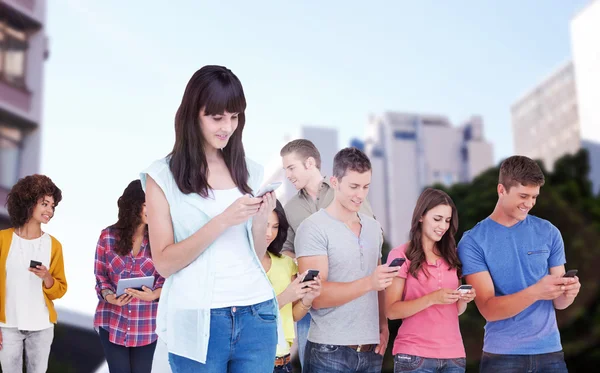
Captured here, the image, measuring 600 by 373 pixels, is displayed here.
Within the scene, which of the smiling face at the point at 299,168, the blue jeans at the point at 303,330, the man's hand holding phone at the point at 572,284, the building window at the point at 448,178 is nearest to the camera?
the man's hand holding phone at the point at 572,284

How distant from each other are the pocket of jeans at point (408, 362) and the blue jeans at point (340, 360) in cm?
12

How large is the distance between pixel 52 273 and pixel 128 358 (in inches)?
29.8

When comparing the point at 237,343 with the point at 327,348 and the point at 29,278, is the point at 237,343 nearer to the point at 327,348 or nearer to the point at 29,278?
the point at 327,348

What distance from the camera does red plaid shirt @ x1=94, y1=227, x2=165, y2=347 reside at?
3.84m

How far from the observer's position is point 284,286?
369 cm

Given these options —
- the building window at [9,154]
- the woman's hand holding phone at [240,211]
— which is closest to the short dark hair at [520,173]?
the woman's hand holding phone at [240,211]

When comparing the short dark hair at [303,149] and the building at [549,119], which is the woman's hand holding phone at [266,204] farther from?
the building at [549,119]

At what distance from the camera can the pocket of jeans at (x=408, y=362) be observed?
324 cm

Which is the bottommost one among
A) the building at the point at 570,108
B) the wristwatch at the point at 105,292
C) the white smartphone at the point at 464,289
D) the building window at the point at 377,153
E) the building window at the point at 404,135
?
the white smartphone at the point at 464,289

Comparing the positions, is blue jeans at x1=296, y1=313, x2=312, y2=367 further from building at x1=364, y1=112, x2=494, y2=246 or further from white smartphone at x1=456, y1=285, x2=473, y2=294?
building at x1=364, y1=112, x2=494, y2=246

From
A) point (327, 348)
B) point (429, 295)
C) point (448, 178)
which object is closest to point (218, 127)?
point (327, 348)

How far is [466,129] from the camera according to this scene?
36.0 m

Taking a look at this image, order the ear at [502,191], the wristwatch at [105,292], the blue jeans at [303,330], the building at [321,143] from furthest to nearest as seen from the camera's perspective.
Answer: the building at [321,143] → the wristwatch at [105,292] → the blue jeans at [303,330] → the ear at [502,191]

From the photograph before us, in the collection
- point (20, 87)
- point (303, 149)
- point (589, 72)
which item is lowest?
point (303, 149)
